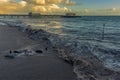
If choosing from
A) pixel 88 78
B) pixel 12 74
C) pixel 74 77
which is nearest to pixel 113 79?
pixel 88 78

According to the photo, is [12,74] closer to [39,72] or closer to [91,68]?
[39,72]

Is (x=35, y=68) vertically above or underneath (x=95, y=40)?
above

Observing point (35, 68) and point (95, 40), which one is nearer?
point (35, 68)

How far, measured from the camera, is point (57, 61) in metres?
15.8

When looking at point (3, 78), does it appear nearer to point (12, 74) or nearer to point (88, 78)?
point (12, 74)

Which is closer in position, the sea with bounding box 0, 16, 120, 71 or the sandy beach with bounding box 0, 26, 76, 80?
the sandy beach with bounding box 0, 26, 76, 80

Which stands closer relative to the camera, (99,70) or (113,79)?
(113,79)

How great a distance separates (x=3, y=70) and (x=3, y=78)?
1.38 m

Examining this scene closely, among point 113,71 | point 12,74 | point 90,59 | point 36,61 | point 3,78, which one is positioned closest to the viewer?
point 3,78

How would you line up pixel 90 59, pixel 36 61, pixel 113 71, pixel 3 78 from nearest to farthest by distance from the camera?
pixel 3 78, pixel 113 71, pixel 36 61, pixel 90 59

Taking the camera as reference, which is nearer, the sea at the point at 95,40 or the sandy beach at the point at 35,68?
the sandy beach at the point at 35,68

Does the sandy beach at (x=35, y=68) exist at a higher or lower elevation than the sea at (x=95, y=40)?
higher

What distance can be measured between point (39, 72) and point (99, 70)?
371cm

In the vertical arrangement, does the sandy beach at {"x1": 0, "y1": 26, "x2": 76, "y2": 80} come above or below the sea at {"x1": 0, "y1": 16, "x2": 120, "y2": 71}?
above
